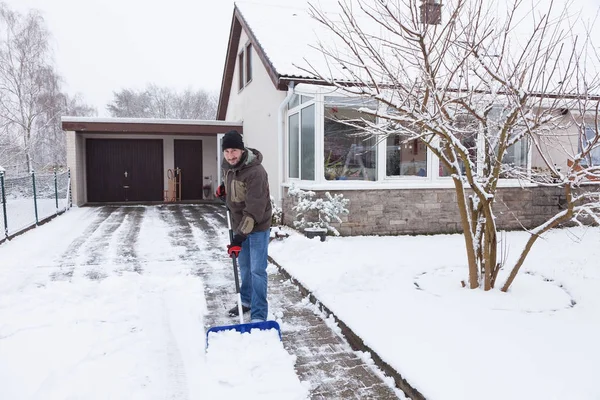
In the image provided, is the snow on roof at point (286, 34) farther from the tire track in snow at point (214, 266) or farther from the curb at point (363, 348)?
the curb at point (363, 348)

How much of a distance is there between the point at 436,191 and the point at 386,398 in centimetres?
629

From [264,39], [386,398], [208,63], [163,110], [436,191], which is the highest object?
[208,63]

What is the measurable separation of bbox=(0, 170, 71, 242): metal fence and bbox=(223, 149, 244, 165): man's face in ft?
18.8

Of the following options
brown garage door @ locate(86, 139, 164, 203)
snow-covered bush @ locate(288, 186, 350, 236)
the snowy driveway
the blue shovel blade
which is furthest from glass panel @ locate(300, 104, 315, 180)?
brown garage door @ locate(86, 139, 164, 203)

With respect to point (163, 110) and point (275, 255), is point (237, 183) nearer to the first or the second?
point (275, 255)

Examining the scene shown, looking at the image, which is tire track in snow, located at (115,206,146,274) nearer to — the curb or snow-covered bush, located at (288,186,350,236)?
the curb

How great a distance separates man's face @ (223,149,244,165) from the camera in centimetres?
365

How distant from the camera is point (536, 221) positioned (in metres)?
9.11

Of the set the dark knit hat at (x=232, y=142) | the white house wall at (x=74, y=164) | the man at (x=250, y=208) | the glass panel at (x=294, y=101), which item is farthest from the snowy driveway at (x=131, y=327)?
the white house wall at (x=74, y=164)

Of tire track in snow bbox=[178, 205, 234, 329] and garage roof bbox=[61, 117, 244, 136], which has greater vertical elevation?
garage roof bbox=[61, 117, 244, 136]

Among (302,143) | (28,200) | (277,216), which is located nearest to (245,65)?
(302,143)

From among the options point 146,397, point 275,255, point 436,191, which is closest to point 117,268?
point 275,255

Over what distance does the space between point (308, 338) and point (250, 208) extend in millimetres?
1135

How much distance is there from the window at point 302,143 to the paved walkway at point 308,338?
8.56 feet
